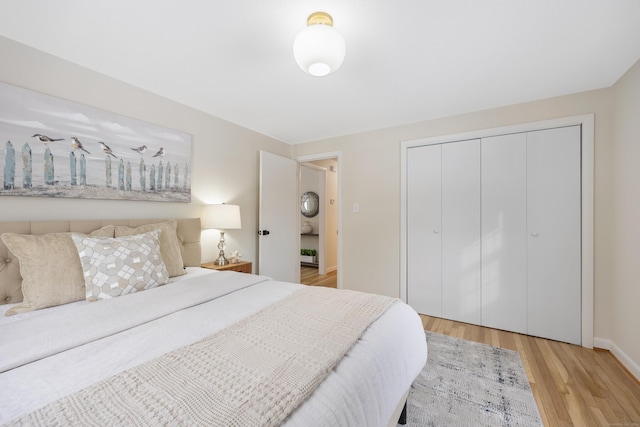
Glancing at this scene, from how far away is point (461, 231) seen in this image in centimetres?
Result: 295

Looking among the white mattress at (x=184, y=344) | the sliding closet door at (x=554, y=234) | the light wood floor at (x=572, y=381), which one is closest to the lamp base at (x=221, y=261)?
the white mattress at (x=184, y=344)

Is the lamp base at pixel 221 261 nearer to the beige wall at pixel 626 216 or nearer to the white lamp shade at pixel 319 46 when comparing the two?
the white lamp shade at pixel 319 46

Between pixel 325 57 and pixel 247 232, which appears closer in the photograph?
pixel 325 57

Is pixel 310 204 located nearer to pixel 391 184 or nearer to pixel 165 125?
pixel 391 184

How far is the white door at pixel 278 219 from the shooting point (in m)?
3.45

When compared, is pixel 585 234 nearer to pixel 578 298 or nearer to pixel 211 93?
pixel 578 298

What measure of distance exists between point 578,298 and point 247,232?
11.3 feet

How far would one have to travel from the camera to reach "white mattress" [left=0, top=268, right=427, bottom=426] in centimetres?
75

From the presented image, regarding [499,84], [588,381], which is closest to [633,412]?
[588,381]

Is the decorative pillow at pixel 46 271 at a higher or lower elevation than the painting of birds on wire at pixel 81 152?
lower

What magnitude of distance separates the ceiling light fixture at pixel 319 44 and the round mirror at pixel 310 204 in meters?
4.34

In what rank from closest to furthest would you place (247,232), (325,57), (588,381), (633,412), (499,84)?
(325,57) < (633,412) < (588,381) < (499,84) < (247,232)

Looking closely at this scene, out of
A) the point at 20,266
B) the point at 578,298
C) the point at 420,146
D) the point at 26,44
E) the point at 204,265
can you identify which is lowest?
the point at 578,298

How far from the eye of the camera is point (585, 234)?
2.41 m
